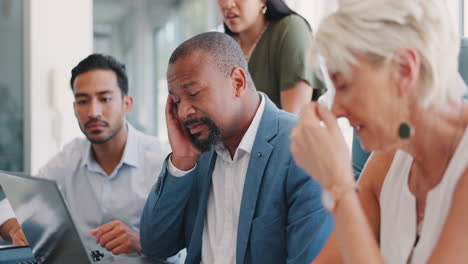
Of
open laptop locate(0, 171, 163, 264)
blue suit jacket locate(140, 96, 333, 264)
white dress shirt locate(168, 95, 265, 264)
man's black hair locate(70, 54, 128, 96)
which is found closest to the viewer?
open laptop locate(0, 171, 163, 264)

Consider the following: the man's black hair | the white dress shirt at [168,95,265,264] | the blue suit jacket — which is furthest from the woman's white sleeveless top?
the man's black hair

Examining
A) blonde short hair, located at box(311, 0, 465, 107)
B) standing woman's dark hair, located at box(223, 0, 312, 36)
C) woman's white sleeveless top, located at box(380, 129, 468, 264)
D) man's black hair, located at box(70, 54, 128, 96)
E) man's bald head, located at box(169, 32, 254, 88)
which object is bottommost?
woman's white sleeveless top, located at box(380, 129, 468, 264)

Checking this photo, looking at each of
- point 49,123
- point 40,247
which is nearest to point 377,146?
point 40,247

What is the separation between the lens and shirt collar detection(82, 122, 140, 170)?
2.31 metres

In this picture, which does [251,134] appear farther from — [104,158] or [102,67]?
[102,67]

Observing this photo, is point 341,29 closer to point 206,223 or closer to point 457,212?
point 457,212

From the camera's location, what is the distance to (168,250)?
1743mm

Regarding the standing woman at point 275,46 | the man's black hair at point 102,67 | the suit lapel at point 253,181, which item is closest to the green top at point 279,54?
the standing woman at point 275,46

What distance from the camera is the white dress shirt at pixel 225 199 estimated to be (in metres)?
1.59

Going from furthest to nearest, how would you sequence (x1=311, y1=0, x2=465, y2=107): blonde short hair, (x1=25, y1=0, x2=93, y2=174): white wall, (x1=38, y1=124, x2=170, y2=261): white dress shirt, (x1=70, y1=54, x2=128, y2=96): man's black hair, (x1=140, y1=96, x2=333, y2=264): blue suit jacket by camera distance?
(x1=25, y1=0, x2=93, y2=174): white wall
(x1=70, y1=54, x2=128, y2=96): man's black hair
(x1=38, y1=124, x2=170, y2=261): white dress shirt
(x1=140, y1=96, x2=333, y2=264): blue suit jacket
(x1=311, y1=0, x2=465, y2=107): blonde short hair

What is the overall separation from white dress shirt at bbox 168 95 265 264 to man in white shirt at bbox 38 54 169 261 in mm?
633

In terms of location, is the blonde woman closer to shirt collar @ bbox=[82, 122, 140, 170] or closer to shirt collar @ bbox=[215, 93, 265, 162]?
shirt collar @ bbox=[215, 93, 265, 162]

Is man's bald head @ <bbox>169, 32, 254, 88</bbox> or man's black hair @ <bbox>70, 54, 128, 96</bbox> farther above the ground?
man's bald head @ <bbox>169, 32, 254, 88</bbox>

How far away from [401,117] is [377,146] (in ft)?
0.22
